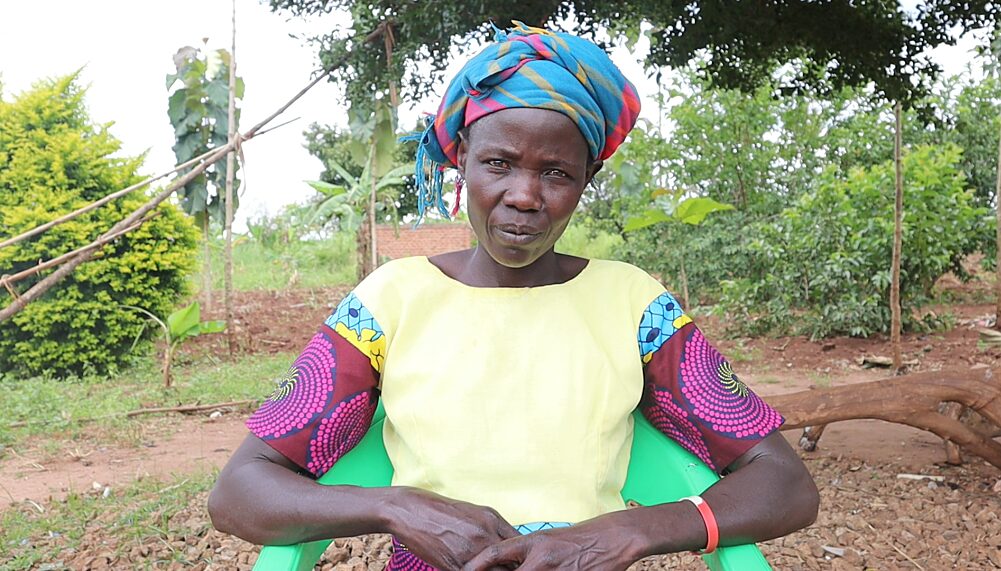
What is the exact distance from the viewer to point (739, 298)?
31.1 feet

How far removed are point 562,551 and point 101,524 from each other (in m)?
2.77

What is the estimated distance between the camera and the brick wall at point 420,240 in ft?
52.4

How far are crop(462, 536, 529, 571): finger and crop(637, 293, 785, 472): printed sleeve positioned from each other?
44 cm

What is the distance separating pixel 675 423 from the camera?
1594 millimetres

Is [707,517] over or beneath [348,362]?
beneath

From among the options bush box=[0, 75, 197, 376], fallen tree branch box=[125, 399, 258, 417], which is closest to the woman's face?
fallen tree branch box=[125, 399, 258, 417]

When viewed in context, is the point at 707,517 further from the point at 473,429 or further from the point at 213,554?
the point at 213,554

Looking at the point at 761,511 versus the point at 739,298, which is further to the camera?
the point at 739,298

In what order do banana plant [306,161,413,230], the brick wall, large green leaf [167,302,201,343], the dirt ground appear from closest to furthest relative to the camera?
the dirt ground, large green leaf [167,302,201,343], banana plant [306,161,413,230], the brick wall

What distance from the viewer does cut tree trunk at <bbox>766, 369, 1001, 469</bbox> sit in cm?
320

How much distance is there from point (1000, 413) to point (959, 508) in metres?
0.48

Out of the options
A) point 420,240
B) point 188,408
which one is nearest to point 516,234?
point 188,408

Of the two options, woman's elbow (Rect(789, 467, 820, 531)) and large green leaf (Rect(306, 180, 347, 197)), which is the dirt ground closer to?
woman's elbow (Rect(789, 467, 820, 531))

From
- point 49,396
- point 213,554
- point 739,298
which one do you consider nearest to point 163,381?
point 49,396
